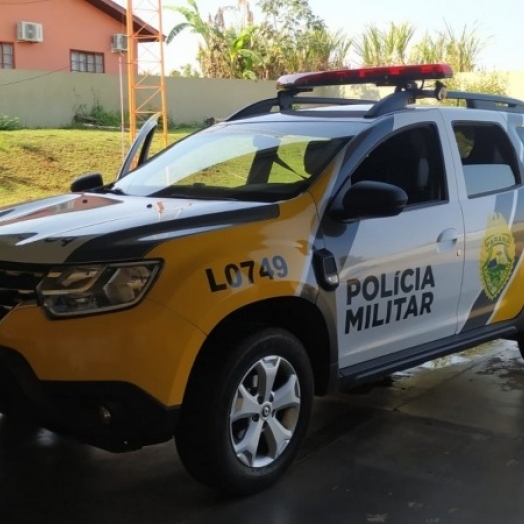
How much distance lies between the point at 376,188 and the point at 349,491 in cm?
138

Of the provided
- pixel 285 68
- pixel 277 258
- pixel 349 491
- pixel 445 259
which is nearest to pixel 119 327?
pixel 277 258

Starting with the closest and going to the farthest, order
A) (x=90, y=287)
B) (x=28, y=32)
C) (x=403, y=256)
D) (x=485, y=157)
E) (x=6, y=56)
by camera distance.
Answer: (x=90, y=287), (x=403, y=256), (x=485, y=157), (x=28, y=32), (x=6, y=56)

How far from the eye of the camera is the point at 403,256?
4.29 m

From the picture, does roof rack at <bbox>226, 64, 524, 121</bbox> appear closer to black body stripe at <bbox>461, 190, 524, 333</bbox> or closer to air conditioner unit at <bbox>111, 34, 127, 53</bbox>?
black body stripe at <bbox>461, 190, 524, 333</bbox>

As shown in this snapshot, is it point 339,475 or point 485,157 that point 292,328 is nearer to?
point 339,475

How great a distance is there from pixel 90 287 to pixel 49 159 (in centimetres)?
1414

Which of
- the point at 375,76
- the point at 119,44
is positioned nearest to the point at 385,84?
the point at 375,76

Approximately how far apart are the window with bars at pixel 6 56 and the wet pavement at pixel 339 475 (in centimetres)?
2247

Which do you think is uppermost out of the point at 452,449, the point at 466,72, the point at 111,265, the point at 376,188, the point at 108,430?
the point at 466,72

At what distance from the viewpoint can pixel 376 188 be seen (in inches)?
156

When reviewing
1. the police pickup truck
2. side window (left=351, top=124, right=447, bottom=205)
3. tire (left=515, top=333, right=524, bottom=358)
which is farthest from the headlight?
tire (left=515, top=333, right=524, bottom=358)

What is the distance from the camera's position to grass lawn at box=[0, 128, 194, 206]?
50.1ft

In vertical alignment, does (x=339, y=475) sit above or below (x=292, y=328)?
below

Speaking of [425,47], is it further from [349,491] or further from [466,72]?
[349,491]
